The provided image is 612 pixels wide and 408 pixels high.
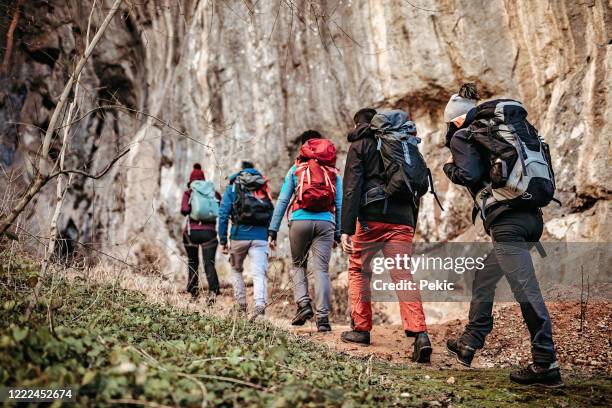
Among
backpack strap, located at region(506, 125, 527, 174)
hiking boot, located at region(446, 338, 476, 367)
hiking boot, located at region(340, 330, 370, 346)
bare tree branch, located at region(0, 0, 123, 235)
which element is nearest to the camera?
bare tree branch, located at region(0, 0, 123, 235)

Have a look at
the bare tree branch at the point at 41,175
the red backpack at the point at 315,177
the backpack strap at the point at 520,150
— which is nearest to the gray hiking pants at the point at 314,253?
the red backpack at the point at 315,177

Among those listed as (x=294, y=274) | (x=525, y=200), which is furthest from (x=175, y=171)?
(x=525, y=200)

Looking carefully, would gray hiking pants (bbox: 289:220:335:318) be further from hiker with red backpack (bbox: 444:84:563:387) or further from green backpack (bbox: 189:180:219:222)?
green backpack (bbox: 189:180:219:222)

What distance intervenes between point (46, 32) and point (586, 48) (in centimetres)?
1541

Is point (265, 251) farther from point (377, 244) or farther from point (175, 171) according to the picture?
point (175, 171)

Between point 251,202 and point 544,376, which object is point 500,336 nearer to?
point 544,376

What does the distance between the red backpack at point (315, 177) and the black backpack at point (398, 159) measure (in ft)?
3.34

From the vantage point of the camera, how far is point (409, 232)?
5.55m

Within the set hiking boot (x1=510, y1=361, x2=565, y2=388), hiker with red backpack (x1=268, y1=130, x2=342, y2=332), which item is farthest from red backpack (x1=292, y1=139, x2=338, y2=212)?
hiking boot (x1=510, y1=361, x2=565, y2=388)

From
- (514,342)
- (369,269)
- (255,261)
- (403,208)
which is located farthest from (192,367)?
(255,261)

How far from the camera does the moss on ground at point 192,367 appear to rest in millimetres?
2625

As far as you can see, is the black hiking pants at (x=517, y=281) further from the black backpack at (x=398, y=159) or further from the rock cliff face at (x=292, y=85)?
the rock cliff face at (x=292, y=85)

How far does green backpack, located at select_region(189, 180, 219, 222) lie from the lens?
356 inches

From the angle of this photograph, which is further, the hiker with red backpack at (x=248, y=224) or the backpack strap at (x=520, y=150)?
the hiker with red backpack at (x=248, y=224)
